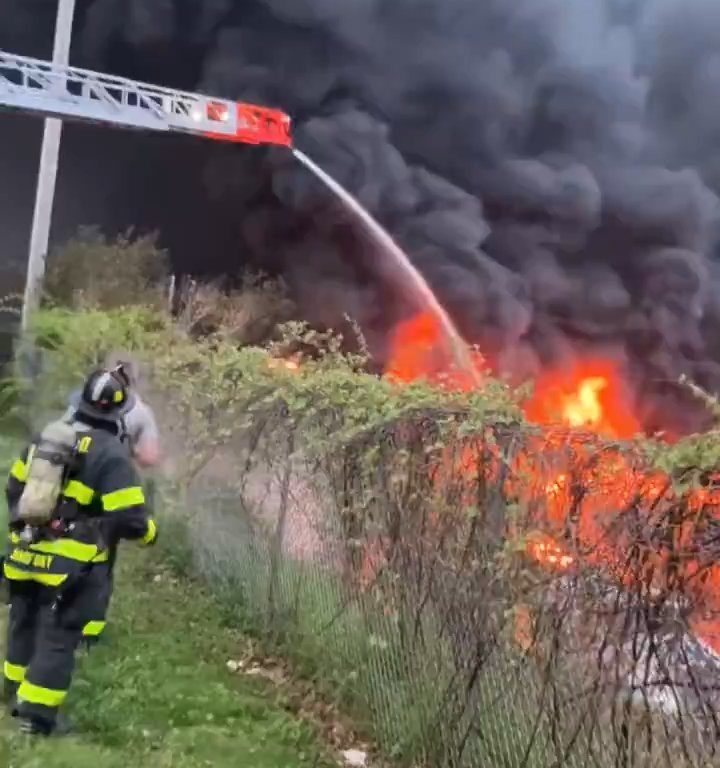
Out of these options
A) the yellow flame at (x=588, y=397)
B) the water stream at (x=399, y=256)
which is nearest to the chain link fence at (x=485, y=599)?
the yellow flame at (x=588, y=397)

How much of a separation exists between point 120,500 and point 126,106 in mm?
9269

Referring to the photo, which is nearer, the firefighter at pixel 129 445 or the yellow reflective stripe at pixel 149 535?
the yellow reflective stripe at pixel 149 535

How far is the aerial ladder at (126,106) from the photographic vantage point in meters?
11.2

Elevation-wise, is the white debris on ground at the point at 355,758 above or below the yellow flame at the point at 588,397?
below

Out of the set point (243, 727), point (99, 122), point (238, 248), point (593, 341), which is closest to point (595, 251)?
point (593, 341)

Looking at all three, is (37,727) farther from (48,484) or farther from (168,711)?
(48,484)

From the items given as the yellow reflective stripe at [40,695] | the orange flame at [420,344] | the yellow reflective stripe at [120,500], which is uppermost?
the orange flame at [420,344]

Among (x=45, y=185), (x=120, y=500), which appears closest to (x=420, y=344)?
(x=45, y=185)

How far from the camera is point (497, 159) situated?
16375 millimetres

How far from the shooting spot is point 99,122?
12.0 m

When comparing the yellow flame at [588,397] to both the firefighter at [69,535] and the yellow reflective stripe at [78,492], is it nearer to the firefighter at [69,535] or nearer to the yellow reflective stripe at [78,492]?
the firefighter at [69,535]

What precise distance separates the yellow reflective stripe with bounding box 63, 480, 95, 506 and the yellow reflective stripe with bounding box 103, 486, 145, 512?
0.22ft

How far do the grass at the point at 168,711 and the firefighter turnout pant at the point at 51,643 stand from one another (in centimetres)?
12

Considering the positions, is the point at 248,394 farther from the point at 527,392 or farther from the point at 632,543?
the point at 632,543
